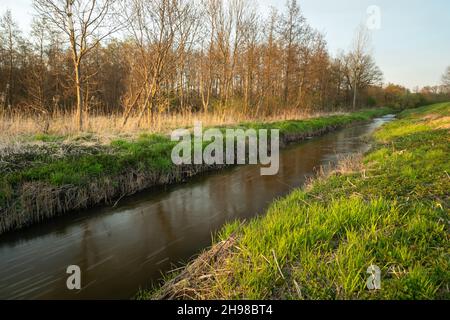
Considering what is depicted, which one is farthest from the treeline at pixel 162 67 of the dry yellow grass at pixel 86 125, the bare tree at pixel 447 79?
the bare tree at pixel 447 79

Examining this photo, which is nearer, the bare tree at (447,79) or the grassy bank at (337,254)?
the grassy bank at (337,254)

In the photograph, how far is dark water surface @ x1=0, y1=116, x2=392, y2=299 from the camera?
3693mm

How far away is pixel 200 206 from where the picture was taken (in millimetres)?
6570

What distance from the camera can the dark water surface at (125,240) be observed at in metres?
3.69

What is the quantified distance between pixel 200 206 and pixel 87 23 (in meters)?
8.91

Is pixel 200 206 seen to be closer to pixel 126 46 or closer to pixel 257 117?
pixel 126 46

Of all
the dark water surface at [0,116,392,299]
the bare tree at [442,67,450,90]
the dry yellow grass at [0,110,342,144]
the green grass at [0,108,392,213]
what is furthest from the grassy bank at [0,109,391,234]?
the bare tree at [442,67,450,90]

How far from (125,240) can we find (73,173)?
7.84ft

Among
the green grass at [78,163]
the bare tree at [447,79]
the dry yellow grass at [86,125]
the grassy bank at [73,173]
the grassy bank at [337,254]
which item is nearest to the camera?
the grassy bank at [337,254]

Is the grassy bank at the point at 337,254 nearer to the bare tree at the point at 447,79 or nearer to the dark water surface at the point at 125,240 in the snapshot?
the dark water surface at the point at 125,240

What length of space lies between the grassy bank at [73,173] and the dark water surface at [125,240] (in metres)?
0.35

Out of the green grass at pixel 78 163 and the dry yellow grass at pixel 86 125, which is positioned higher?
the dry yellow grass at pixel 86 125

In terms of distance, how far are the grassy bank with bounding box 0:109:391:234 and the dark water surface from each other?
1.14 feet
